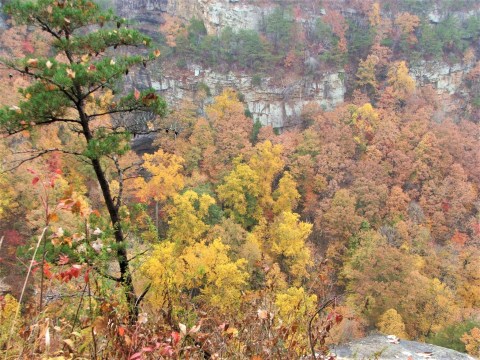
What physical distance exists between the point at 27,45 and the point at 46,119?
24.7m

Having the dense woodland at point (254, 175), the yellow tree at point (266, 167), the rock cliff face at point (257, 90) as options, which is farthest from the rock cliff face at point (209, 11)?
the yellow tree at point (266, 167)

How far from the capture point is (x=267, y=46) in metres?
31.7

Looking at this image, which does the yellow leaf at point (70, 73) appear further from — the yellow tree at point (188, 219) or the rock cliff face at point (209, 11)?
the rock cliff face at point (209, 11)

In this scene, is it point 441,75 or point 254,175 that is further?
point 441,75

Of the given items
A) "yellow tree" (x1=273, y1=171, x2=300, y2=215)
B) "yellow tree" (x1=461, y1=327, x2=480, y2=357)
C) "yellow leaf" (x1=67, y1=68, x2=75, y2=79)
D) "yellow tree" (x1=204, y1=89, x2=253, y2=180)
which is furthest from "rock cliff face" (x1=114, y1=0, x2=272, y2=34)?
"yellow leaf" (x1=67, y1=68, x2=75, y2=79)

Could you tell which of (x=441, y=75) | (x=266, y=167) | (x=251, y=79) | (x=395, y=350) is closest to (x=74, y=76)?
(x=395, y=350)

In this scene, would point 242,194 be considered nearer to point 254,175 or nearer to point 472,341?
point 254,175

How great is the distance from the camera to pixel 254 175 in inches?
889

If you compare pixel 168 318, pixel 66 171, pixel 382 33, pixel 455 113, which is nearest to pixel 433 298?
pixel 168 318

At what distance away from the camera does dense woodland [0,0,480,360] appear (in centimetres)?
467

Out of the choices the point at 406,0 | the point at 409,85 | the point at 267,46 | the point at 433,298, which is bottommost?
the point at 433,298

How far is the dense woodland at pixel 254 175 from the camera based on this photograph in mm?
4668

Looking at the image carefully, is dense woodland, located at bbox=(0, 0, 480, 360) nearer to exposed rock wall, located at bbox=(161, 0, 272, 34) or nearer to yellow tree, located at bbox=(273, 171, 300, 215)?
yellow tree, located at bbox=(273, 171, 300, 215)

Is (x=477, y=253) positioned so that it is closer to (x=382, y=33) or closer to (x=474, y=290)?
(x=474, y=290)
